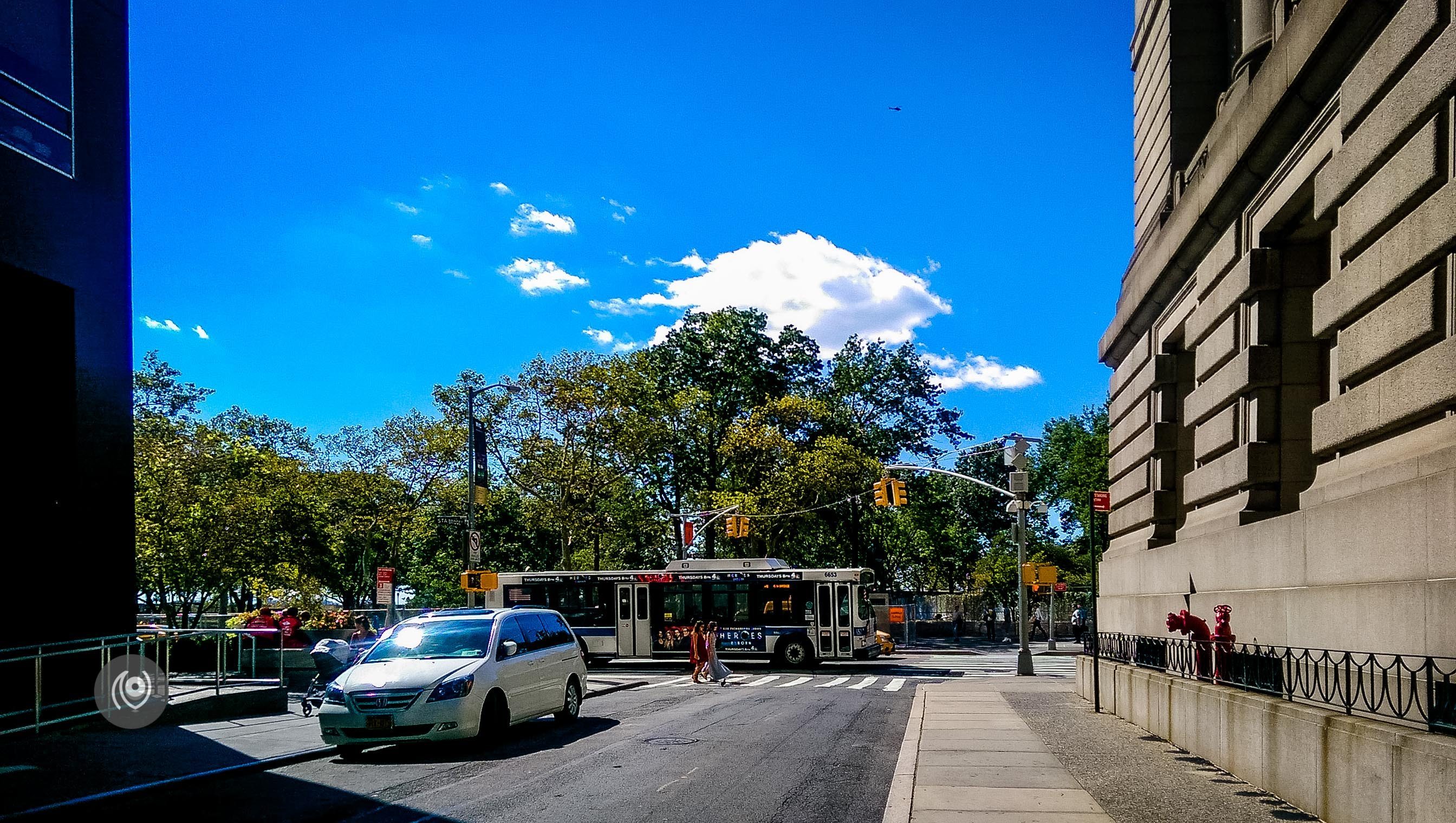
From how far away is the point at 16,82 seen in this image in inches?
591

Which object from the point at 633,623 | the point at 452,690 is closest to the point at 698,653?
the point at 633,623

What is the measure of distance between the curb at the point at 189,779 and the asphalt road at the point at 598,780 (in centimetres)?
14

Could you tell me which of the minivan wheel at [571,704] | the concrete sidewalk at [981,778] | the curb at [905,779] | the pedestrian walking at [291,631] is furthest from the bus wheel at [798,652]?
the minivan wheel at [571,704]

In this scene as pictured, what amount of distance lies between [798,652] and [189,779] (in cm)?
2467

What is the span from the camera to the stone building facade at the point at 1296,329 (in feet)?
31.3

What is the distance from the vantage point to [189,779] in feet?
38.1

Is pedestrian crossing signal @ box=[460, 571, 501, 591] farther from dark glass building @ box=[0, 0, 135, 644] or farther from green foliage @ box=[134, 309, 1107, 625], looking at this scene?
dark glass building @ box=[0, 0, 135, 644]

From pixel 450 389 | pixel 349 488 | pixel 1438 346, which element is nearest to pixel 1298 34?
pixel 1438 346

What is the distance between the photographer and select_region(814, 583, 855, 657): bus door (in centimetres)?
3466

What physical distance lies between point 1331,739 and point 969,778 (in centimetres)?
355

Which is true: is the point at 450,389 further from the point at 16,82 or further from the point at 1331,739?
the point at 1331,739

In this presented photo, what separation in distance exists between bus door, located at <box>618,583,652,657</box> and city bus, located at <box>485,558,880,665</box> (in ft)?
0.08

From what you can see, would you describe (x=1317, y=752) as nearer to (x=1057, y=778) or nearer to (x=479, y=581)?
(x=1057, y=778)

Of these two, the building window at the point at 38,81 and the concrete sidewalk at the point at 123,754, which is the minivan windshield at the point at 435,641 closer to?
the concrete sidewalk at the point at 123,754
